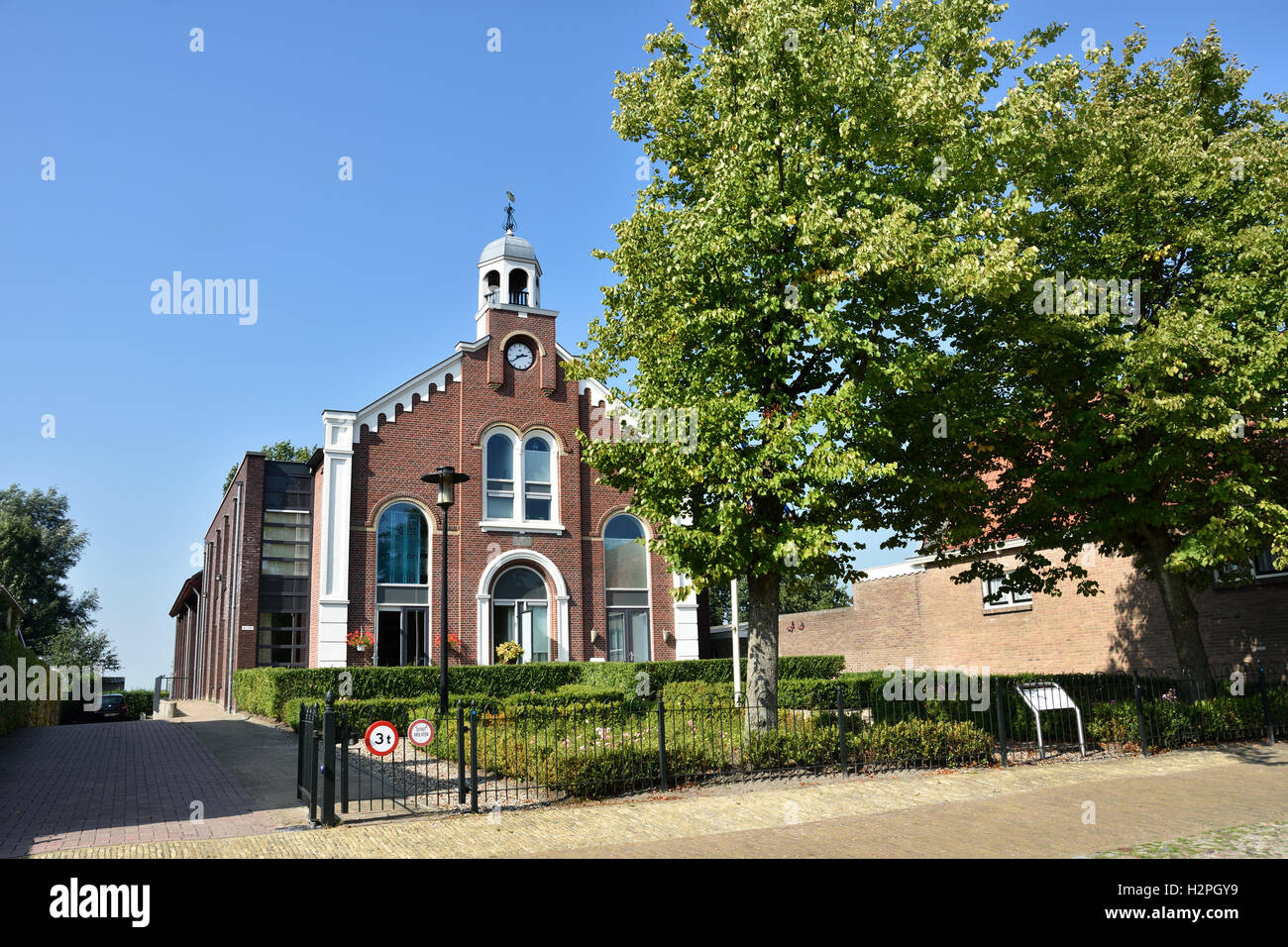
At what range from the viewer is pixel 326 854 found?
800 centimetres

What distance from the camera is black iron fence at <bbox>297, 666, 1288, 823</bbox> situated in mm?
10711

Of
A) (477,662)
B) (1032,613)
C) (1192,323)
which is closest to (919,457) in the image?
(1192,323)

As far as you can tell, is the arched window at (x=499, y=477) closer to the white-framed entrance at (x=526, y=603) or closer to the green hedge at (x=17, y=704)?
the white-framed entrance at (x=526, y=603)

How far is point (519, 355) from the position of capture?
28547 mm

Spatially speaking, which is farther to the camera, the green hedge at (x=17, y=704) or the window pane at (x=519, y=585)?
the window pane at (x=519, y=585)

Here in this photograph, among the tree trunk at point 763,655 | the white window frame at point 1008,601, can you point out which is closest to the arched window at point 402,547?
the tree trunk at point 763,655

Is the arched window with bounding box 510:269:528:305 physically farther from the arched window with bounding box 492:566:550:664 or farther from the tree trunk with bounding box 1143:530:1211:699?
the tree trunk with bounding box 1143:530:1211:699

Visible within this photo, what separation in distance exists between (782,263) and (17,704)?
69.8 feet

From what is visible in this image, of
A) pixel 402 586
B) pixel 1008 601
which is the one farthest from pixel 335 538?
pixel 1008 601

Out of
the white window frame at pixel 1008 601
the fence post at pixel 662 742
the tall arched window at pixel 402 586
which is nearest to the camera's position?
the fence post at pixel 662 742

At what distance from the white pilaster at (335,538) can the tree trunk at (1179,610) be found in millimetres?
20407

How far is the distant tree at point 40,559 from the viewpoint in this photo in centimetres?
5425

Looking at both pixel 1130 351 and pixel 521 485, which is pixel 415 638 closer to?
pixel 521 485

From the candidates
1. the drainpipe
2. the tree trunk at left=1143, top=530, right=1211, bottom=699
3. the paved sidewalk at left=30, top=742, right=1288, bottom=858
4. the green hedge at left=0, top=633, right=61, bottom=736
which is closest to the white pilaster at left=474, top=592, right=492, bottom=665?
the drainpipe
